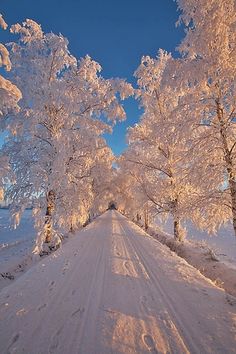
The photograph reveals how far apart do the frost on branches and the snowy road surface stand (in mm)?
3874

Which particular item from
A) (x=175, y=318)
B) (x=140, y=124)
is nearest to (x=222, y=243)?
(x=140, y=124)

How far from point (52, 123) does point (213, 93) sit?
7.73m

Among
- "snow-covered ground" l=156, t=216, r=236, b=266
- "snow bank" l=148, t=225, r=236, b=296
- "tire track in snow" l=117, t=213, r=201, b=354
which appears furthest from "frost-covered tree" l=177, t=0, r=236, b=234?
"tire track in snow" l=117, t=213, r=201, b=354

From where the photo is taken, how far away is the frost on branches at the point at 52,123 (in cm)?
1020

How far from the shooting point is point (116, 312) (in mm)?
4613

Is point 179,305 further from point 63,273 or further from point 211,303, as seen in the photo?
point 63,273

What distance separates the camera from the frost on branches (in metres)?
10.2

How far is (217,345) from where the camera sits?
358cm

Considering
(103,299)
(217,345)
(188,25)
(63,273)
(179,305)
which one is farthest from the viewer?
(188,25)

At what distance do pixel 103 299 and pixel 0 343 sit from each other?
7.31 ft

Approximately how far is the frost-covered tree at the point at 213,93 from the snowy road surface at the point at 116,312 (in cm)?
320

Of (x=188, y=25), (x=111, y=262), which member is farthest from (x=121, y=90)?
(x=111, y=262)

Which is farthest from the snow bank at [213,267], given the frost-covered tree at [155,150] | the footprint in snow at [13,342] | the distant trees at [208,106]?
the footprint in snow at [13,342]

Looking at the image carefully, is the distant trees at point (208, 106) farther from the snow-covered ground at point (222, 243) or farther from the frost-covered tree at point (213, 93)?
the snow-covered ground at point (222, 243)
